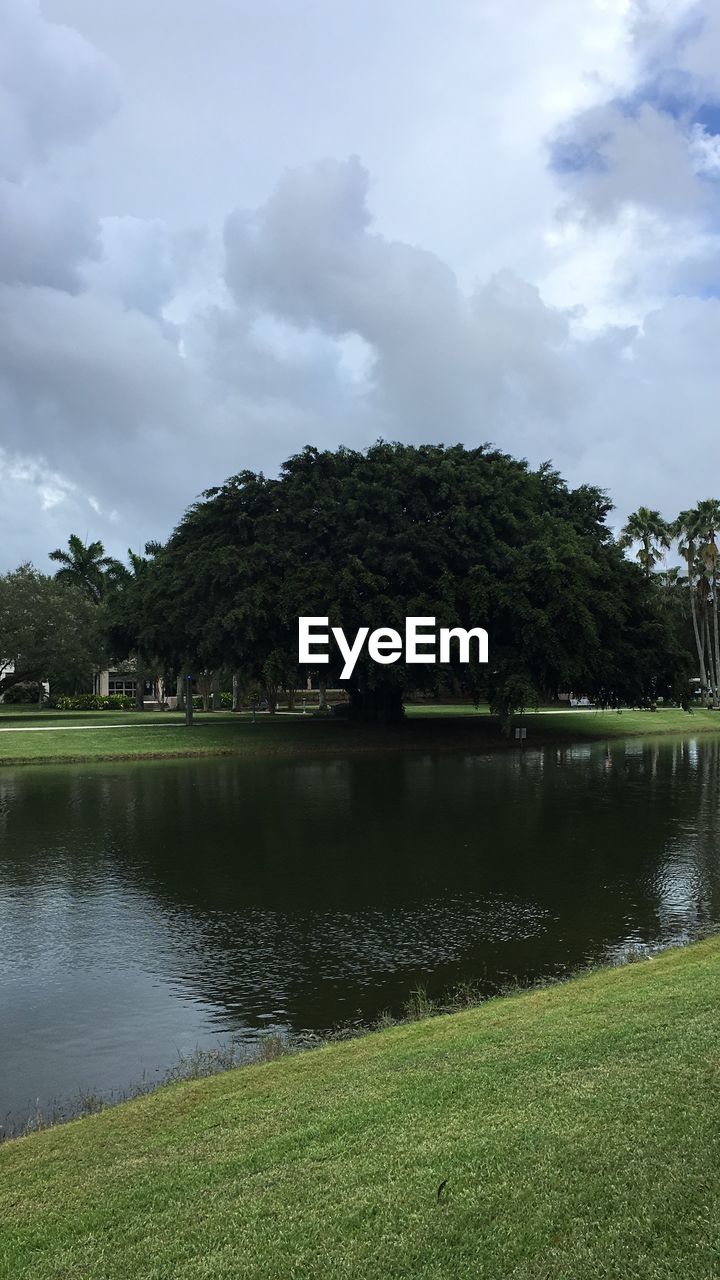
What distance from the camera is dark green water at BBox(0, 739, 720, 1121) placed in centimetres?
1092

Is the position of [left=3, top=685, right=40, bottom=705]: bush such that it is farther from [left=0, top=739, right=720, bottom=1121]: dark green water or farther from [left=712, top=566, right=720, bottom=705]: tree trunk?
[left=0, top=739, right=720, bottom=1121]: dark green water

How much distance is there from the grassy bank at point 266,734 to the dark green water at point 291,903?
13.8 m

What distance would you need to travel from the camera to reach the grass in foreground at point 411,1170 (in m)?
4.69

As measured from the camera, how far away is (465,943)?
13.5 m

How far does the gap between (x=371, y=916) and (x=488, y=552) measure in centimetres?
3613

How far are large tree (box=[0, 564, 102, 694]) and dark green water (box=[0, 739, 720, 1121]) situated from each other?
127 ft

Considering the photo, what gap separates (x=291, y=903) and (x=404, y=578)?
110ft

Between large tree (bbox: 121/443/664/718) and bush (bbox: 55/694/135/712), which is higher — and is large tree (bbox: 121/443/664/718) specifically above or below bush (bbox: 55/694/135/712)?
above

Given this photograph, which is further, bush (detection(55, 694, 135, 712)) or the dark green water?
bush (detection(55, 694, 135, 712))

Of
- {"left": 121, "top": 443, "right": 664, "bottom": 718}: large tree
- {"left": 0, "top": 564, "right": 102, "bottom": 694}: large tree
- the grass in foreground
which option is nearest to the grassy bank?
{"left": 121, "top": 443, "right": 664, "bottom": 718}: large tree

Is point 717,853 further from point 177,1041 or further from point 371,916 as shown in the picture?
point 177,1041

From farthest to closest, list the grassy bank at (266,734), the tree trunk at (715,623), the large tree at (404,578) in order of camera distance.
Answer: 1. the tree trunk at (715,623)
2. the large tree at (404,578)
3. the grassy bank at (266,734)

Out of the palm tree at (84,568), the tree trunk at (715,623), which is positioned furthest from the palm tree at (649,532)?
the palm tree at (84,568)

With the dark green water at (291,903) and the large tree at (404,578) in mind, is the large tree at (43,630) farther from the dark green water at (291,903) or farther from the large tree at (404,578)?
the dark green water at (291,903)
